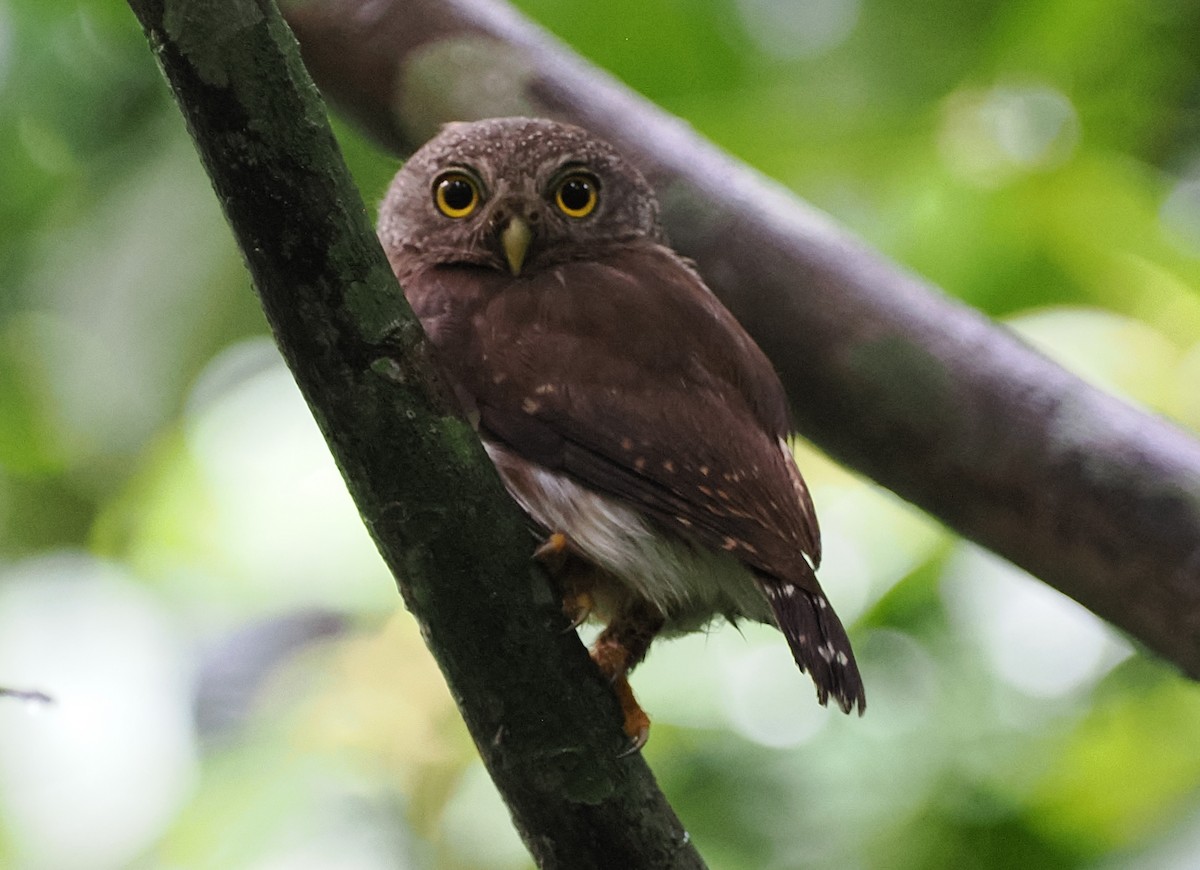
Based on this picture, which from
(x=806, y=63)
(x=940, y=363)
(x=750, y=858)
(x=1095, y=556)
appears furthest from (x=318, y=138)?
(x=806, y=63)

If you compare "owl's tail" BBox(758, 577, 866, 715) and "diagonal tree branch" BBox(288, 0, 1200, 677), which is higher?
"diagonal tree branch" BBox(288, 0, 1200, 677)

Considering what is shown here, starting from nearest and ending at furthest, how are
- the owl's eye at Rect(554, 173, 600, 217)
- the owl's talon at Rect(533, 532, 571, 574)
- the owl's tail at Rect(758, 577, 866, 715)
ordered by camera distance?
the owl's tail at Rect(758, 577, 866, 715)
the owl's talon at Rect(533, 532, 571, 574)
the owl's eye at Rect(554, 173, 600, 217)

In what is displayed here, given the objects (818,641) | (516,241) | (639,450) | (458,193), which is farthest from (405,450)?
(458,193)

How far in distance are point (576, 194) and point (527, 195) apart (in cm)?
14

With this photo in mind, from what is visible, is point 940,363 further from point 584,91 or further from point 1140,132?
point 1140,132

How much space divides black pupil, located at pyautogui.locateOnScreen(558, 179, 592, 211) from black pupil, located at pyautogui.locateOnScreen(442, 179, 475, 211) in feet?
0.74

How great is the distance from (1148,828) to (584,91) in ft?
7.10

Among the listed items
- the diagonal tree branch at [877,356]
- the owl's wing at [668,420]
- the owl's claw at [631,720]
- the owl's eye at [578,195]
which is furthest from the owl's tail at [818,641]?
the owl's eye at [578,195]

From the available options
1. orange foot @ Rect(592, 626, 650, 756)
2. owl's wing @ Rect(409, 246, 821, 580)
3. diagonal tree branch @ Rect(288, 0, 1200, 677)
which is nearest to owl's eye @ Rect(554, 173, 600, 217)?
diagonal tree branch @ Rect(288, 0, 1200, 677)

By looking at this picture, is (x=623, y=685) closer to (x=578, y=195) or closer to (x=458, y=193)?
(x=578, y=195)

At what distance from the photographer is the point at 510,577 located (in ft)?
6.54

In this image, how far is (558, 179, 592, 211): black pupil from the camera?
3350mm

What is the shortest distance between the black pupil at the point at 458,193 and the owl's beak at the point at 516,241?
29cm

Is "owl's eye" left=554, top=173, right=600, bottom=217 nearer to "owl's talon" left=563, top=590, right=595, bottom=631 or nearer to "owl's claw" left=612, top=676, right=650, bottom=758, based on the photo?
"owl's talon" left=563, top=590, right=595, bottom=631
